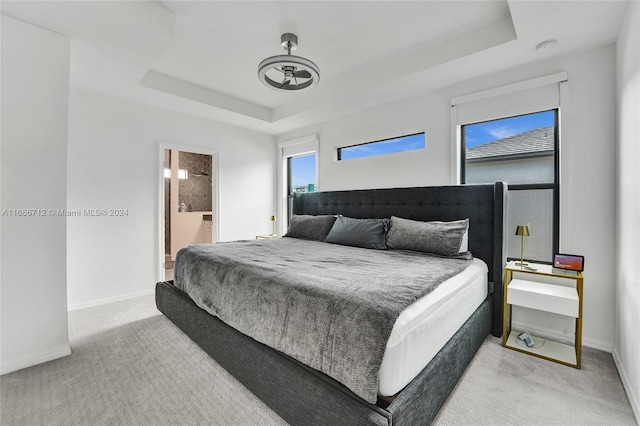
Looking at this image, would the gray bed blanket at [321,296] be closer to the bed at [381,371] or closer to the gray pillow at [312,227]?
the bed at [381,371]

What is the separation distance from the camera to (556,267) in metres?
2.35

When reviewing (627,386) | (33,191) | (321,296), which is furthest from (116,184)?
(627,386)

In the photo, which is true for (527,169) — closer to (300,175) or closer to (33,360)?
(300,175)

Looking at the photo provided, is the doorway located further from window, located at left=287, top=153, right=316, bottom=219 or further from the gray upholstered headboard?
the gray upholstered headboard

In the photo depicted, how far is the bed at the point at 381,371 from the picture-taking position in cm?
122

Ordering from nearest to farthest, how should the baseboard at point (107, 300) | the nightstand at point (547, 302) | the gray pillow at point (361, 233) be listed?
1. the nightstand at point (547, 302)
2. the gray pillow at point (361, 233)
3. the baseboard at point (107, 300)

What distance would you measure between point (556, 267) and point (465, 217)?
2.69ft

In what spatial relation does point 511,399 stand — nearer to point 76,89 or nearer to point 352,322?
point 352,322

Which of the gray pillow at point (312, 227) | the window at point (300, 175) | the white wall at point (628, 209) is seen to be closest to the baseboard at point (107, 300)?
the gray pillow at point (312, 227)

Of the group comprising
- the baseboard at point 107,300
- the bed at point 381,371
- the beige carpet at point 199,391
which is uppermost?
the bed at point 381,371

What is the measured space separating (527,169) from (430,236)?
3.96ft

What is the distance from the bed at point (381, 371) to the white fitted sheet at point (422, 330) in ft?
0.10

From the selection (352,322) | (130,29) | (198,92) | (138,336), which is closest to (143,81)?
(198,92)

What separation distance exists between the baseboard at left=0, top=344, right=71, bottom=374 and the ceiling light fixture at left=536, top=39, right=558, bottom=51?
4533mm
